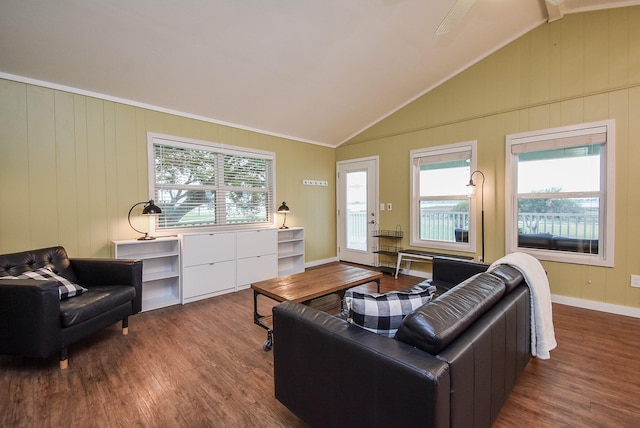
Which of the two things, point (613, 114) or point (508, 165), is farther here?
point (508, 165)

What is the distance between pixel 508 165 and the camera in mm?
3738

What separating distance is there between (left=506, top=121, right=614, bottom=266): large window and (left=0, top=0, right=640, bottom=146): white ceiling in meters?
1.42

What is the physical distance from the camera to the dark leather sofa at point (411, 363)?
1019mm

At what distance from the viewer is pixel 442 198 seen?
4.39m

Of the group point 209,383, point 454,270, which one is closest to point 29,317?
point 209,383

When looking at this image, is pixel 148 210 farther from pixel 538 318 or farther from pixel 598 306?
pixel 598 306

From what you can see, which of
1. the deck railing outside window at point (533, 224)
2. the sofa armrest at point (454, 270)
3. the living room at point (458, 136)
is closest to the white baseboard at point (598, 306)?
the living room at point (458, 136)

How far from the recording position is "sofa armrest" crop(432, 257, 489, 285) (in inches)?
108

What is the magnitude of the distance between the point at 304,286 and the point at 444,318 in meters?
1.65

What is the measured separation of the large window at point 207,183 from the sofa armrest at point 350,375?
112 inches

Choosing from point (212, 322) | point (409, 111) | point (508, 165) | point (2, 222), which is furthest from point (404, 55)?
point (2, 222)

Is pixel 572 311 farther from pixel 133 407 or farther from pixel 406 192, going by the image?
pixel 133 407

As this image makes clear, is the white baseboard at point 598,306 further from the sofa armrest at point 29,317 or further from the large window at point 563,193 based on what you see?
the sofa armrest at point 29,317

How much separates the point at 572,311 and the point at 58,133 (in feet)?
19.5
